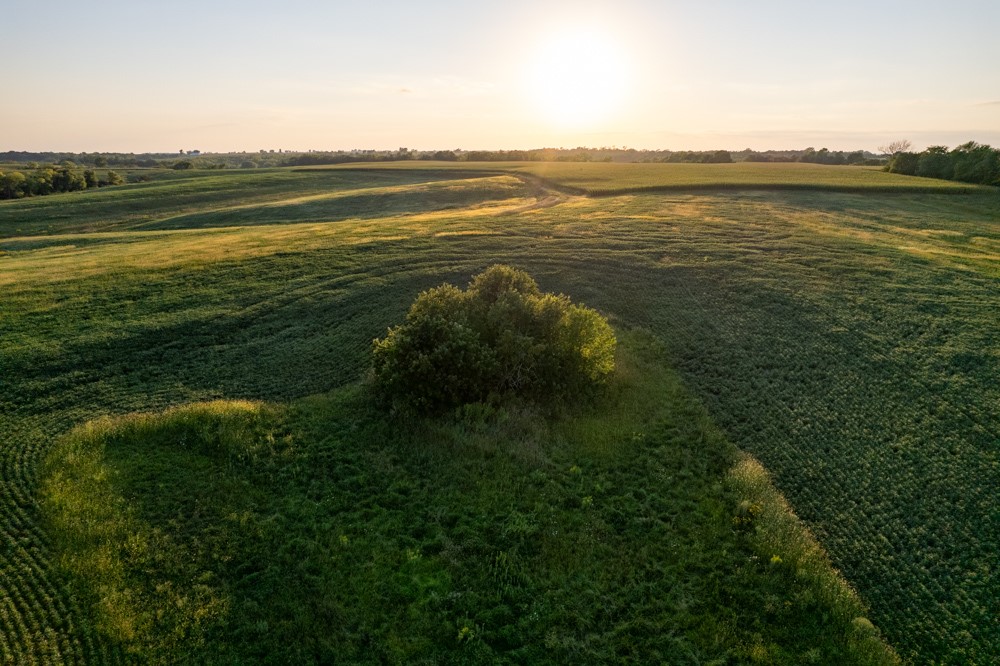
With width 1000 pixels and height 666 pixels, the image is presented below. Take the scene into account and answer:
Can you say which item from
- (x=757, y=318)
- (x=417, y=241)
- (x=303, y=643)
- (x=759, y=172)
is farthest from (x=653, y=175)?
(x=303, y=643)

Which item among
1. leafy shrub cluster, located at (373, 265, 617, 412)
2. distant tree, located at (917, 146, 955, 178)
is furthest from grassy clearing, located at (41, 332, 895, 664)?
distant tree, located at (917, 146, 955, 178)

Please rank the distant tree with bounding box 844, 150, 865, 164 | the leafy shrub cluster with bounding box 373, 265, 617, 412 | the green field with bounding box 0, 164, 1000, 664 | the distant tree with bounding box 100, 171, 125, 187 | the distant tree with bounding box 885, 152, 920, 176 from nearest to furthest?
the green field with bounding box 0, 164, 1000, 664
the leafy shrub cluster with bounding box 373, 265, 617, 412
the distant tree with bounding box 885, 152, 920, 176
the distant tree with bounding box 100, 171, 125, 187
the distant tree with bounding box 844, 150, 865, 164

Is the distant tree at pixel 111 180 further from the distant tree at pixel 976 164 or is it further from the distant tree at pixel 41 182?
the distant tree at pixel 976 164

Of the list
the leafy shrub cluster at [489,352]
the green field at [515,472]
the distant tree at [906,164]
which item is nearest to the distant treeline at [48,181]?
the green field at [515,472]

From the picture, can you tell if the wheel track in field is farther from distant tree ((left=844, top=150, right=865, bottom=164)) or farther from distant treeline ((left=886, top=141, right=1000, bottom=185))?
distant tree ((left=844, top=150, right=865, bottom=164))

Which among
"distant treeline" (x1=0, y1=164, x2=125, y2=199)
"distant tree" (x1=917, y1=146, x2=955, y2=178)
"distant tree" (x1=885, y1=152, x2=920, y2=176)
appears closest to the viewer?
"distant tree" (x1=917, y1=146, x2=955, y2=178)

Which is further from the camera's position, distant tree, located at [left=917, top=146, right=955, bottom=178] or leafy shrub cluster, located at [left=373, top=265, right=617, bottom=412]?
distant tree, located at [left=917, top=146, right=955, bottom=178]

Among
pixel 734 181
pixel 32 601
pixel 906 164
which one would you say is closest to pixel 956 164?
pixel 906 164
